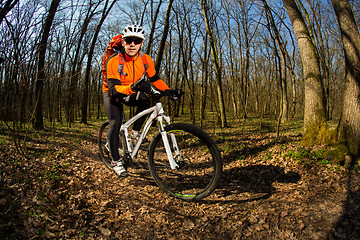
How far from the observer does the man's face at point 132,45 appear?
328cm

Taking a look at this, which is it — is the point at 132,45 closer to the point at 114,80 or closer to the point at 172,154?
the point at 114,80

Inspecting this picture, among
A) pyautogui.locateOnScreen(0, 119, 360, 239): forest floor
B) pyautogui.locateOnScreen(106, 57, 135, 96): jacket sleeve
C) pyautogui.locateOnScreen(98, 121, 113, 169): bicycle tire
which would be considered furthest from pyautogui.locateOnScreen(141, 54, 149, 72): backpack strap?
pyautogui.locateOnScreen(0, 119, 360, 239): forest floor

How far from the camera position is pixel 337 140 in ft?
13.1

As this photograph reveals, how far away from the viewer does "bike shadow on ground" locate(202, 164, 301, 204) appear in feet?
10.7

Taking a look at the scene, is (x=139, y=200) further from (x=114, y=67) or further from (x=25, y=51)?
(x=25, y=51)

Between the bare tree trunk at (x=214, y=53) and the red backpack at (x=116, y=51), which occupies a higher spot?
the bare tree trunk at (x=214, y=53)

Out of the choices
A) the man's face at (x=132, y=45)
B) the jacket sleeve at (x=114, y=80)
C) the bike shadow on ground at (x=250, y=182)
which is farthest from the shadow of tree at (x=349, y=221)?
the man's face at (x=132, y=45)

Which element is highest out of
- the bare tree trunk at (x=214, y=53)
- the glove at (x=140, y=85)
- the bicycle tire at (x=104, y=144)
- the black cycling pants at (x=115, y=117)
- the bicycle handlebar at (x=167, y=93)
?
the bare tree trunk at (x=214, y=53)

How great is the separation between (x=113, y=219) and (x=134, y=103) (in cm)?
177

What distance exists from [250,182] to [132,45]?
3.37 meters

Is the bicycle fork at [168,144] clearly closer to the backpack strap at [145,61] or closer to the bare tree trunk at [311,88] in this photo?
the backpack strap at [145,61]

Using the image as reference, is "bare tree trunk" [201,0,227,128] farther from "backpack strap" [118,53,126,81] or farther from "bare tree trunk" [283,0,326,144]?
"backpack strap" [118,53,126,81]

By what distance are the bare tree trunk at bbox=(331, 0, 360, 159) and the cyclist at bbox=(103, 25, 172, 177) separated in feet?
11.8

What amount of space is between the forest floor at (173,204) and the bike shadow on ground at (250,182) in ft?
0.05
